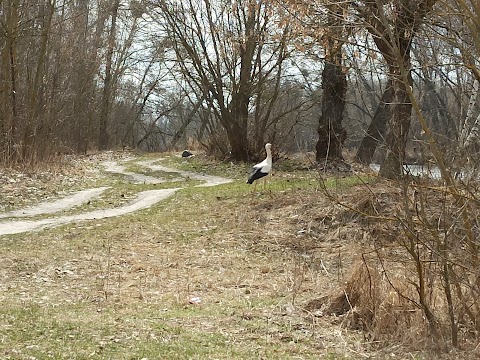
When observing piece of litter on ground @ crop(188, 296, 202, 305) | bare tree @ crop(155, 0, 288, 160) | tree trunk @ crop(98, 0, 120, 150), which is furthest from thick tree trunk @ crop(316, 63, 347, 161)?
tree trunk @ crop(98, 0, 120, 150)

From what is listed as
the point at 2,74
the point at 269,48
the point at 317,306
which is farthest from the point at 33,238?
the point at 269,48

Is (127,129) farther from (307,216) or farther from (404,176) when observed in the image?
(404,176)

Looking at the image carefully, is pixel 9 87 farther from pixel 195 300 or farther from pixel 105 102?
pixel 105 102

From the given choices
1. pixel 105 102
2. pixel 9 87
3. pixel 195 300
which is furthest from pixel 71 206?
pixel 105 102

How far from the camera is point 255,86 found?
21438 mm

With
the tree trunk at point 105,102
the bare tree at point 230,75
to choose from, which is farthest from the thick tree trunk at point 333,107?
the tree trunk at point 105,102

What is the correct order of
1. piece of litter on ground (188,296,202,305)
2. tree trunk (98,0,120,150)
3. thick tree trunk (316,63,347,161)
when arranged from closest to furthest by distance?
piece of litter on ground (188,296,202,305), thick tree trunk (316,63,347,161), tree trunk (98,0,120,150)

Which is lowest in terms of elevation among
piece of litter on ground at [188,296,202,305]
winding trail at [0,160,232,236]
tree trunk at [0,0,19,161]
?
piece of litter on ground at [188,296,202,305]

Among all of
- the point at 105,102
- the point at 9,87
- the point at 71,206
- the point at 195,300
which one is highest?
the point at 105,102

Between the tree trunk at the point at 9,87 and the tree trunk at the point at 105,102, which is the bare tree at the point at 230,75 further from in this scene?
the tree trunk at the point at 105,102

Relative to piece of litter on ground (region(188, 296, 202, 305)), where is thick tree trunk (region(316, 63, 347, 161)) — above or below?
above

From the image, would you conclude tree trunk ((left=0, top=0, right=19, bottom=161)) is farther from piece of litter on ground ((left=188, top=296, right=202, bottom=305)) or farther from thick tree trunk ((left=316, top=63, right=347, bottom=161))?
piece of litter on ground ((left=188, top=296, right=202, bottom=305))

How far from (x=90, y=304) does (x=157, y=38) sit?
18771 mm

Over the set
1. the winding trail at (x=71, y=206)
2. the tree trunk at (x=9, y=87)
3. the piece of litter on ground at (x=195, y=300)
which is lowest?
Result: the piece of litter on ground at (x=195, y=300)
